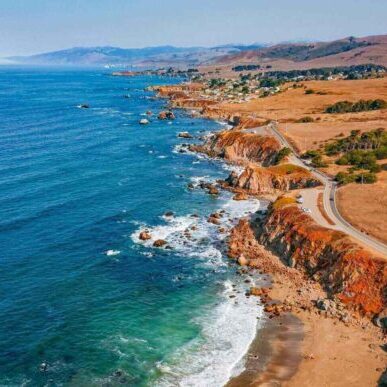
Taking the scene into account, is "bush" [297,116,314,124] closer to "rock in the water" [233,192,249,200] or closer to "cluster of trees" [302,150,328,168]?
"cluster of trees" [302,150,328,168]

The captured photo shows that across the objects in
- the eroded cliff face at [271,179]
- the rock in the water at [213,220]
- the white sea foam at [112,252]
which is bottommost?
the white sea foam at [112,252]

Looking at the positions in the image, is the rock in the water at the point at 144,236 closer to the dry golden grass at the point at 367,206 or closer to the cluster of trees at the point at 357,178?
the dry golden grass at the point at 367,206

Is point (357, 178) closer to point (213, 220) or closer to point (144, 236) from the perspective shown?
point (213, 220)

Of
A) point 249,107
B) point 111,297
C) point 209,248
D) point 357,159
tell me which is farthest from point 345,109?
point 111,297

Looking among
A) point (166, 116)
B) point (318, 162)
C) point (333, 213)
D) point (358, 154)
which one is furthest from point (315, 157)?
point (166, 116)

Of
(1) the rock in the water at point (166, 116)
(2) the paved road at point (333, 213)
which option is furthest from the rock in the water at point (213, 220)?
(1) the rock in the water at point (166, 116)

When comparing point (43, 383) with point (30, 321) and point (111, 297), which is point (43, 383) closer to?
point (30, 321)
